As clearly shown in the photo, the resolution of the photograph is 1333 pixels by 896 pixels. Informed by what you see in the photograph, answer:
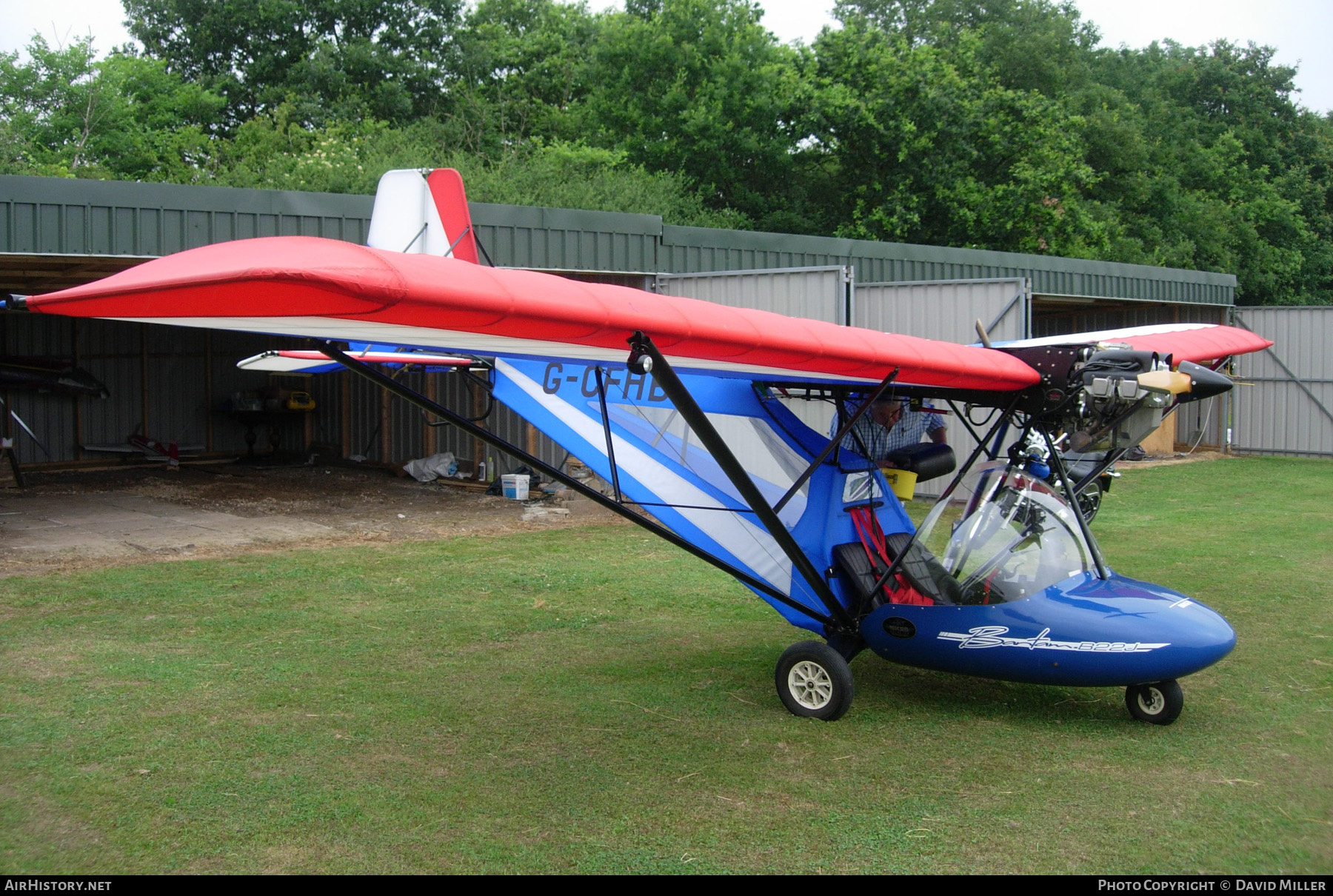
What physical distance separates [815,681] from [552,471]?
1.78 m

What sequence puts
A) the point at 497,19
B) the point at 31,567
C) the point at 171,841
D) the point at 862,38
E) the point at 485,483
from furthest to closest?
the point at 497,19, the point at 862,38, the point at 485,483, the point at 31,567, the point at 171,841

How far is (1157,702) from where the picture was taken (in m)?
5.40

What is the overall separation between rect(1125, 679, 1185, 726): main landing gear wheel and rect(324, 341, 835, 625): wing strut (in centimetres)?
160

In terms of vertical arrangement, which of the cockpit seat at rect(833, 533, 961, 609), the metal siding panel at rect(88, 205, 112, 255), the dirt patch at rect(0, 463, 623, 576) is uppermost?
the metal siding panel at rect(88, 205, 112, 255)

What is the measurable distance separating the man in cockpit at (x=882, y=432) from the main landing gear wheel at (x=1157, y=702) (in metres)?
1.81

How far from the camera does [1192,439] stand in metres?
22.4

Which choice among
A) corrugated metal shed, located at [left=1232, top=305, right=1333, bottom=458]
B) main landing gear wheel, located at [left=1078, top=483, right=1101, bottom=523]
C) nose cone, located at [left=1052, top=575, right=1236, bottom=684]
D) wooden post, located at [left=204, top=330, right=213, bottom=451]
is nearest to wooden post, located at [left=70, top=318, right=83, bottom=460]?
wooden post, located at [left=204, top=330, right=213, bottom=451]

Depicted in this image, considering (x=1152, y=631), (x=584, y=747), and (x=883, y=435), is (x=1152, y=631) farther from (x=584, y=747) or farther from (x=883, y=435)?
(x=584, y=747)

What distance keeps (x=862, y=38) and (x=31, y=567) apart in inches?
1008

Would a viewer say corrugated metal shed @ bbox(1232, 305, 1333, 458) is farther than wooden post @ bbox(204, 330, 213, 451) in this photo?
Yes

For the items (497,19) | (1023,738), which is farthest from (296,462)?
(497,19)

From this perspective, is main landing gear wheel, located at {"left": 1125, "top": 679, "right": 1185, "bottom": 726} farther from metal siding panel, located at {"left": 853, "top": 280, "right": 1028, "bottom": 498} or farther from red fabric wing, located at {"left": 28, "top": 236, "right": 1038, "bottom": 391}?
metal siding panel, located at {"left": 853, "top": 280, "right": 1028, "bottom": 498}

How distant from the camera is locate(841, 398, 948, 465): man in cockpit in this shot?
20.4 feet
